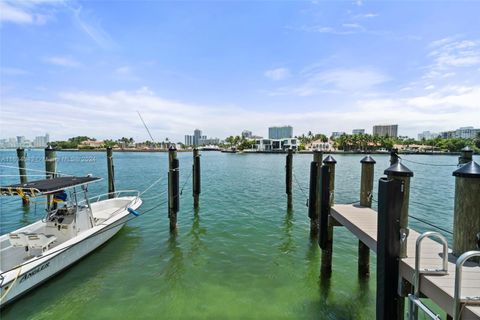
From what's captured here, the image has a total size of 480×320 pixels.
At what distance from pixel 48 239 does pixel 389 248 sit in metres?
9.13

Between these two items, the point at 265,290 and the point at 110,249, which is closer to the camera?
the point at 265,290

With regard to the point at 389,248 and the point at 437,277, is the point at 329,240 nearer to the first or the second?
the point at 389,248

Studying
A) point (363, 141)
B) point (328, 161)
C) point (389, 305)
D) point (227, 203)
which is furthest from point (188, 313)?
point (363, 141)

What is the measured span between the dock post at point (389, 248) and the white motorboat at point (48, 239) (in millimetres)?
8033

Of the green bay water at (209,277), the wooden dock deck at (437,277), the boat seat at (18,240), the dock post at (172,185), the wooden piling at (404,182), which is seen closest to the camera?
the wooden dock deck at (437,277)

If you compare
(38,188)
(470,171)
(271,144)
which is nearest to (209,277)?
(38,188)

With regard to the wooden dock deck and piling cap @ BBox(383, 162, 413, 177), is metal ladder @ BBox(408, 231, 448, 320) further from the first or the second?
piling cap @ BBox(383, 162, 413, 177)

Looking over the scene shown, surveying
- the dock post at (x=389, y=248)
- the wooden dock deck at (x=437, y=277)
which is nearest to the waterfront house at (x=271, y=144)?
the wooden dock deck at (x=437, y=277)

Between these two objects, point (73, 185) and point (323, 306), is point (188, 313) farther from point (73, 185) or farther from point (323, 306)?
point (73, 185)

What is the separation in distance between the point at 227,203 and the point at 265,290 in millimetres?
11127

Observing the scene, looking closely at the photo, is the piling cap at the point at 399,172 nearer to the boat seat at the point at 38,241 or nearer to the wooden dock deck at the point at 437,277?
the wooden dock deck at the point at 437,277

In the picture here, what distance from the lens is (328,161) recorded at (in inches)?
312

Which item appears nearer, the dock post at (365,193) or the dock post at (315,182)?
the dock post at (365,193)

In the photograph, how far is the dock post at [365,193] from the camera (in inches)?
289
